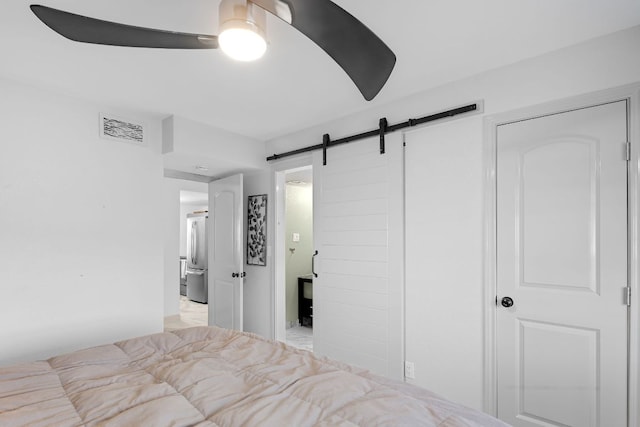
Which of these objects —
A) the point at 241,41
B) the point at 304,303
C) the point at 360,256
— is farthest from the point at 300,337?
the point at 241,41

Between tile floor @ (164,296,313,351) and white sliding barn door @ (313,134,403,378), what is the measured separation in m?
1.01

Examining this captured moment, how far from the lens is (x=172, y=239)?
5359 mm

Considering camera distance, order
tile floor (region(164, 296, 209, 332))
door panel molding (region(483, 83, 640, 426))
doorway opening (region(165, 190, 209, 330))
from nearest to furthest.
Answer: door panel molding (region(483, 83, 640, 426)) < tile floor (region(164, 296, 209, 332)) < doorway opening (region(165, 190, 209, 330))

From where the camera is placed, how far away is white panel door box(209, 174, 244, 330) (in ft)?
12.5

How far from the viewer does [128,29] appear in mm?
1287

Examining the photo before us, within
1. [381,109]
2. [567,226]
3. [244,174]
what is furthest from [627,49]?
[244,174]

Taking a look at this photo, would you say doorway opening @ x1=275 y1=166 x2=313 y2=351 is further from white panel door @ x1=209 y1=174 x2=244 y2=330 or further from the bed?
the bed

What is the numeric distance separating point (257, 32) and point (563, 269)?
2.05 metres

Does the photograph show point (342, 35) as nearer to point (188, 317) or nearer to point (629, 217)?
point (629, 217)

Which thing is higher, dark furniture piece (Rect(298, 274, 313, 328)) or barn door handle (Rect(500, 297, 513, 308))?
barn door handle (Rect(500, 297, 513, 308))

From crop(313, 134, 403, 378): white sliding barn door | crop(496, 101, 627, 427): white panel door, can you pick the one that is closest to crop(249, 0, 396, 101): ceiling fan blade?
crop(496, 101, 627, 427): white panel door

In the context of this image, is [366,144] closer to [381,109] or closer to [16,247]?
[381,109]

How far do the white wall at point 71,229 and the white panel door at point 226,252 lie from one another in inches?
35.0

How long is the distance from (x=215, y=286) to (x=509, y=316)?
3233mm
